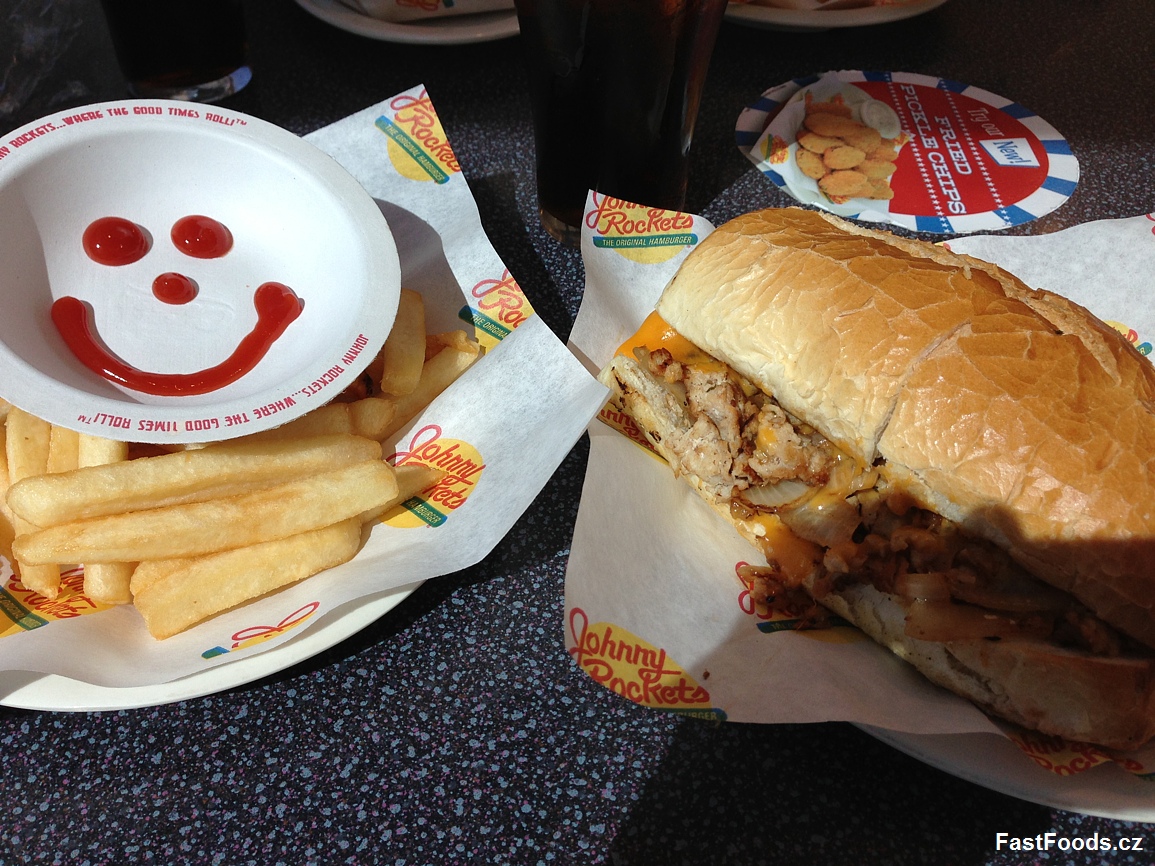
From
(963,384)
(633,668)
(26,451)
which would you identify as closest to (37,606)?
(26,451)

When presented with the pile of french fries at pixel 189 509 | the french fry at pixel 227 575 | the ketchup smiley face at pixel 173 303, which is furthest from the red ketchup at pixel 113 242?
the french fry at pixel 227 575

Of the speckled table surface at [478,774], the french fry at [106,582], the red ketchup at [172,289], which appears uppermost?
the red ketchup at [172,289]

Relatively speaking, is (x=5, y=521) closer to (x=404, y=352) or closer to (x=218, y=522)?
(x=218, y=522)

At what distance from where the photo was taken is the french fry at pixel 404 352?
1.55 meters

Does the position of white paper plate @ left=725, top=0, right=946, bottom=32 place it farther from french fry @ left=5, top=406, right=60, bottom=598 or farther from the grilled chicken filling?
french fry @ left=5, top=406, right=60, bottom=598

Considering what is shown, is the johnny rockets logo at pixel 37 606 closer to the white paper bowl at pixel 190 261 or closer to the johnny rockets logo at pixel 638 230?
the white paper bowl at pixel 190 261

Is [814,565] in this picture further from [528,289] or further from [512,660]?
[528,289]

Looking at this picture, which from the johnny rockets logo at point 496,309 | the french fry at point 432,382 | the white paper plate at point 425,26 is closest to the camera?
the french fry at point 432,382

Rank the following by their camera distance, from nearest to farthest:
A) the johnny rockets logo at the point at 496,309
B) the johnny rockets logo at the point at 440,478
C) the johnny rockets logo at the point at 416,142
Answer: the johnny rockets logo at the point at 440,478 < the johnny rockets logo at the point at 496,309 < the johnny rockets logo at the point at 416,142

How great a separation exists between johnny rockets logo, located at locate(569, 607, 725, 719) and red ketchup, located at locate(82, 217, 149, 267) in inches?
48.0

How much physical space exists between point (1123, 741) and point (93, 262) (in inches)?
81.7

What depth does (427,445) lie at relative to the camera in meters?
1.62

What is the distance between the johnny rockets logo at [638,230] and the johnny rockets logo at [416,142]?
41 cm

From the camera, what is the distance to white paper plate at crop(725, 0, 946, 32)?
9.42 ft
